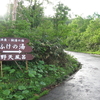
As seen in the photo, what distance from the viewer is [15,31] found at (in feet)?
21.3

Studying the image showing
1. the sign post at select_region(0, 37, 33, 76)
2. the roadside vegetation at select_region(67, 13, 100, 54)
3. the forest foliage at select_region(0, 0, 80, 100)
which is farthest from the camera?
the roadside vegetation at select_region(67, 13, 100, 54)

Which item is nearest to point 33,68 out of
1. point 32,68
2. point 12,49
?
point 32,68

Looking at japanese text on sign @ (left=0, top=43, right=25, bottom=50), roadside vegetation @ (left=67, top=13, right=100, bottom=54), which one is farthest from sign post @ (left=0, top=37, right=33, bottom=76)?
roadside vegetation @ (left=67, top=13, right=100, bottom=54)

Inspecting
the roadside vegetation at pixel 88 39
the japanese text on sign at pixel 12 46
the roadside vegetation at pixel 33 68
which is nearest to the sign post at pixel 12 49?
the japanese text on sign at pixel 12 46

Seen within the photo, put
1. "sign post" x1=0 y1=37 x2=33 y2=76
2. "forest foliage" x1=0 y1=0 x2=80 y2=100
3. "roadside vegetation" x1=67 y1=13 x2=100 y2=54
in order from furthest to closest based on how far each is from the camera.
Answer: "roadside vegetation" x1=67 y1=13 x2=100 y2=54 → "sign post" x1=0 y1=37 x2=33 y2=76 → "forest foliage" x1=0 y1=0 x2=80 y2=100

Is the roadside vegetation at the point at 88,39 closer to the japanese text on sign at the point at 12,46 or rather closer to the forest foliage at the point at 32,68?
the forest foliage at the point at 32,68

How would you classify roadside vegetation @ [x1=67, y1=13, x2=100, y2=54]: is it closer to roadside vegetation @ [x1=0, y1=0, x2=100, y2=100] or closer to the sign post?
roadside vegetation @ [x1=0, y1=0, x2=100, y2=100]

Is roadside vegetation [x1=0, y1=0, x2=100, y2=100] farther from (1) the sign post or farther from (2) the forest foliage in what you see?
(1) the sign post

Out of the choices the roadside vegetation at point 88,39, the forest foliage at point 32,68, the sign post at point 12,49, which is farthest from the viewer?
the roadside vegetation at point 88,39

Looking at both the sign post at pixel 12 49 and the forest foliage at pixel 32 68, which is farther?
the sign post at pixel 12 49

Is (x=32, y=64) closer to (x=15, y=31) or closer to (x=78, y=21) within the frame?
(x=15, y=31)

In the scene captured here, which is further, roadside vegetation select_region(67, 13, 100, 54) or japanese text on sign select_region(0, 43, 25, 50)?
roadside vegetation select_region(67, 13, 100, 54)

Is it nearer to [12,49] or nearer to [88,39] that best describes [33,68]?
[12,49]

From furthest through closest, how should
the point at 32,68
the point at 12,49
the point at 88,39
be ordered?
the point at 88,39 → the point at 32,68 → the point at 12,49
